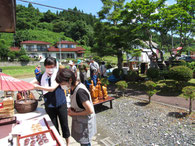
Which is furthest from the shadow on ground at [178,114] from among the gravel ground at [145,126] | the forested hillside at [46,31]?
the forested hillside at [46,31]

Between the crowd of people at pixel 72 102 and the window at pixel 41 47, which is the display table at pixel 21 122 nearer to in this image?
the crowd of people at pixel 72 102

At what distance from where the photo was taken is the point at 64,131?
2412mm

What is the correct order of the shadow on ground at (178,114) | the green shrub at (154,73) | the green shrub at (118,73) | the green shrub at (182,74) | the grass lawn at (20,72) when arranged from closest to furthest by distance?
the shadow on ground at (178,114)
the green shrub at (182,74)
the green shrub at (154,73)
the green shrub at (118,73)
the grass lawn at (20,72)

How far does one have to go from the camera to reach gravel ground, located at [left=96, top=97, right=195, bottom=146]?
3121 mm

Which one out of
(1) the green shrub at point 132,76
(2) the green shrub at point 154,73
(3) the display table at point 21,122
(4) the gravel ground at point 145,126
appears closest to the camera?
(3) the display table at point 21,122

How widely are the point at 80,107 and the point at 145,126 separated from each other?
2622mm

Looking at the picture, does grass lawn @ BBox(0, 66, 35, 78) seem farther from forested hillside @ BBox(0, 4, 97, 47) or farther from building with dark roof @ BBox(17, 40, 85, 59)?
forested hillside @ BBox(0, 4, 97, 47)

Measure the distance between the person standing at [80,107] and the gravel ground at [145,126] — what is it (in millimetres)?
1529

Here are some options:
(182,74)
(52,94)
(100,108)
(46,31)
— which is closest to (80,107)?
→ (52,94)

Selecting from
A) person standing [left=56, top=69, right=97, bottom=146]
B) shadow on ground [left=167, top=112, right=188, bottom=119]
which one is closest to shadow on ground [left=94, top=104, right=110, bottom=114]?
shadow on ground [left=167, top=112, right=188, bottom=119]

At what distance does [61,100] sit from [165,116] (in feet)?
11.3

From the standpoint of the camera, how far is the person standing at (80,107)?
174cm

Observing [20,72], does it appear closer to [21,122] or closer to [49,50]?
[49,50]

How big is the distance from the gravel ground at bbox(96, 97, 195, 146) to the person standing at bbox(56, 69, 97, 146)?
1529 millimetres
